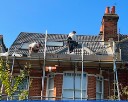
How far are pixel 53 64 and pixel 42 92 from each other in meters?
1.59

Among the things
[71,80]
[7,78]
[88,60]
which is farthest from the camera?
[71,80]

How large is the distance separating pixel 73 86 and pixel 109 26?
574cm

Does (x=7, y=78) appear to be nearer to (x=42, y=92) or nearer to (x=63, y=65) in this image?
(x=42, y=92)

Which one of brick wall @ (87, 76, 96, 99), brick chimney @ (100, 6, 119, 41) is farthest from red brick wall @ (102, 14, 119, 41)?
brick wall @ (87, 76, 96, 99)

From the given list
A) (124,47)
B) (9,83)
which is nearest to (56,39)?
(124,47)

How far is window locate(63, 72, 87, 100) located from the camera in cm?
2023

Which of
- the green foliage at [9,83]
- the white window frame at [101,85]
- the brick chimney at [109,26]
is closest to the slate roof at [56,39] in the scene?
the brick chimney at [109,26]

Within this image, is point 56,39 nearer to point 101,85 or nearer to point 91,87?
point 101,85

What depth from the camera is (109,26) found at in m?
24.4

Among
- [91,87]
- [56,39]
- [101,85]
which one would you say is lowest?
[91,87]

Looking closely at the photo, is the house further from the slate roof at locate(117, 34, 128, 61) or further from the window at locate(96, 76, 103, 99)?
Result: the slate roof at locate(117, 34, 128, 61)

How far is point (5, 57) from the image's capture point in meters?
19.5

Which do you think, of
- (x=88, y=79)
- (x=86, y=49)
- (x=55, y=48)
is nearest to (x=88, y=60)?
(x=88, y=79)

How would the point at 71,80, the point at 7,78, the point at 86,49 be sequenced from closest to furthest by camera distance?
the point at 7,78 < the point at 71,80 < the point at 86,49
